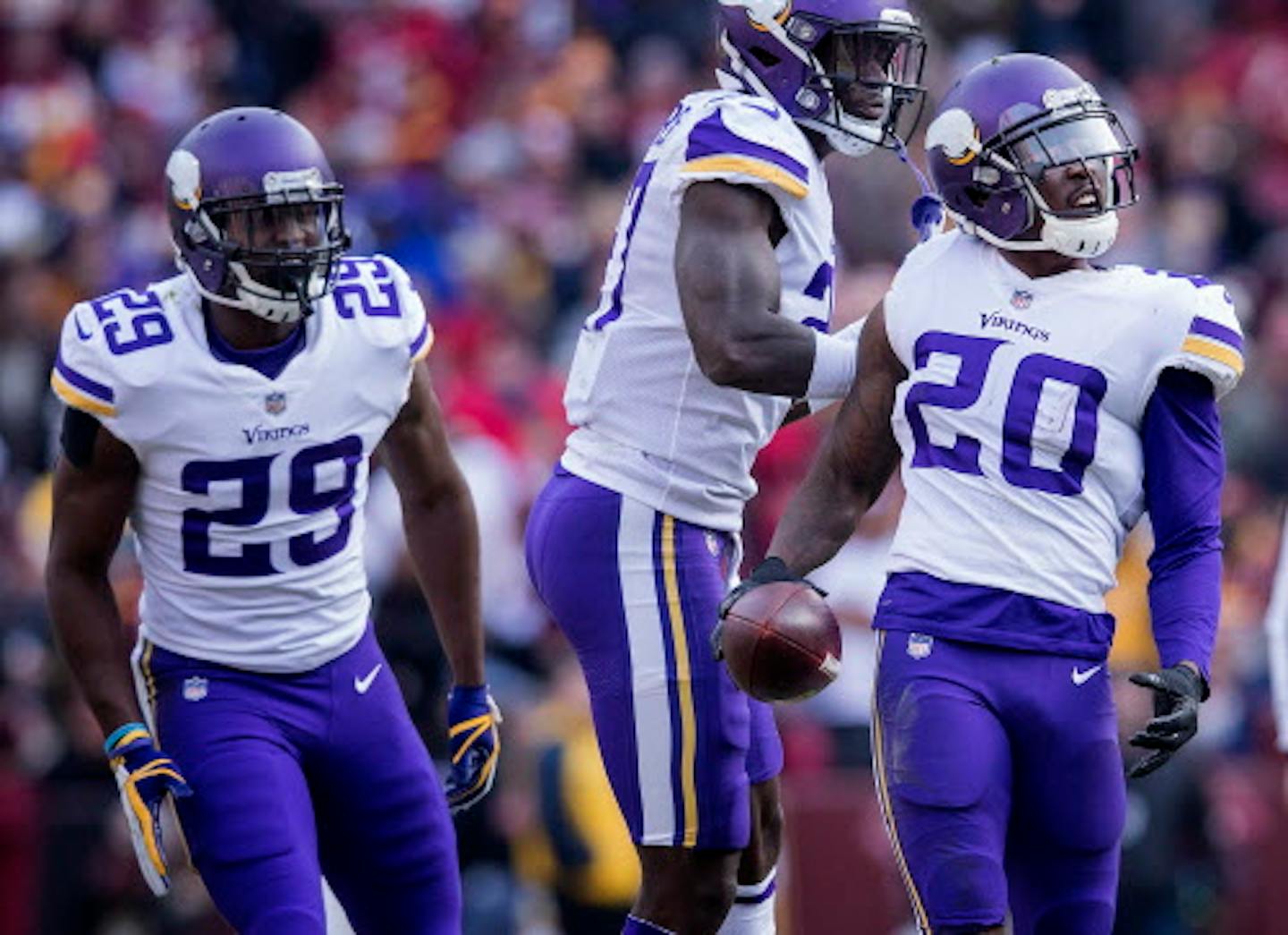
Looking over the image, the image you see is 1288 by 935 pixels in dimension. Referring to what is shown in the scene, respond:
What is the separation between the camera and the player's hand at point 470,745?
6.19 m

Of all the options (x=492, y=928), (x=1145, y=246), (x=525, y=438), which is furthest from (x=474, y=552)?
(x=1145, y=246)

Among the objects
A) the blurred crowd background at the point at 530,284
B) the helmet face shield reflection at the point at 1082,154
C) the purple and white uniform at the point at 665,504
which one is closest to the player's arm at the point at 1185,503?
the helmet face shield reflection at the point at 1082,154

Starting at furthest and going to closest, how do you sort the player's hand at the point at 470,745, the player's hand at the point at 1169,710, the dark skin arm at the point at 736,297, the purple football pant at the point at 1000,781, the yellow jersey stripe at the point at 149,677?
the player's hand at the point at 470,745 < the yellow jersey stripe at the point at 149,677 < the dark skin arm at the point at 736,297 < the purple football pant at the point at 1000,781 < the player's hand at the point at 1169,710

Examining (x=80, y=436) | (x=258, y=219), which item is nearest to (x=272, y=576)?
(x=80, y=436)

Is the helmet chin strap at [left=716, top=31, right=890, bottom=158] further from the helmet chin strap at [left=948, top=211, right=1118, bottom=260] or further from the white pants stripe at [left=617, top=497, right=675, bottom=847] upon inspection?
the white pants stripe at [left=617, top=497, right=675, bottom=847]

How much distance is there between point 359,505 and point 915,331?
1302mm

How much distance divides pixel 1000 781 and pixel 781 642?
489mm

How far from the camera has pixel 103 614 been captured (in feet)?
18.9

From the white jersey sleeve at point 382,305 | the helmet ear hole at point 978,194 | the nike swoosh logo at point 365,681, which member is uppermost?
the helmet ear hole at point 978,194

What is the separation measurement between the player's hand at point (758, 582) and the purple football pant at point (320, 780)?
2.50 feet

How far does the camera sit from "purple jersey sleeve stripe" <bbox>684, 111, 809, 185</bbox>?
18.3 ft

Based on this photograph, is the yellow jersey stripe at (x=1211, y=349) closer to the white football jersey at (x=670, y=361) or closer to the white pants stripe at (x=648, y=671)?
the white football jersey at (x=670, y=361)

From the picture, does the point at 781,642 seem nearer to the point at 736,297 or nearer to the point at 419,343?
the point at 736,297

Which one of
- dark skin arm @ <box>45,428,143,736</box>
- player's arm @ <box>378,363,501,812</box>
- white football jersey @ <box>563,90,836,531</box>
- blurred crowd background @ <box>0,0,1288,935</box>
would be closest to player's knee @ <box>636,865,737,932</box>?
player's arm @ <box>378,363,501,812</box>
